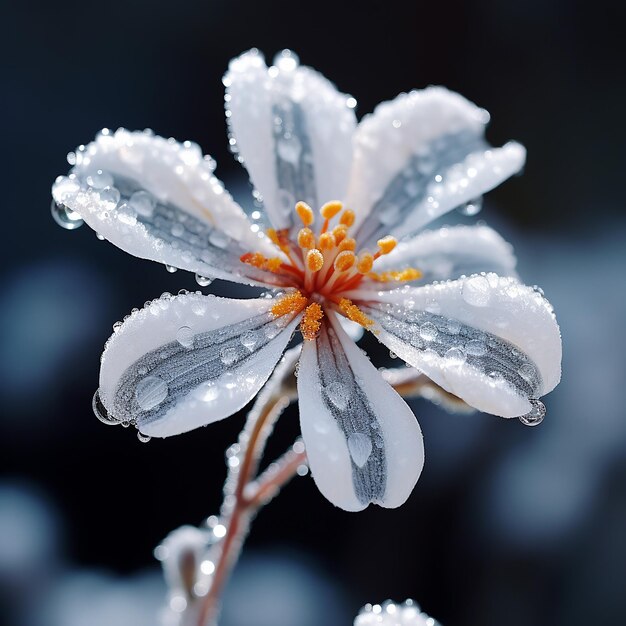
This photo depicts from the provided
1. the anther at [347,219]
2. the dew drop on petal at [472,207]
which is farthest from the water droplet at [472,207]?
the anther at [347,219]

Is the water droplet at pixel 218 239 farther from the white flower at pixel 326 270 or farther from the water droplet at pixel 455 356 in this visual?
the water droplet at pixel 455 356

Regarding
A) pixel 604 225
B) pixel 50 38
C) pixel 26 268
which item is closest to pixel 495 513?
pixel 604 225

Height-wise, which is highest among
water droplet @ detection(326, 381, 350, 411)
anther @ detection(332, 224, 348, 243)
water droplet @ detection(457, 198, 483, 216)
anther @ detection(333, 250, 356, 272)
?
water droplet @ detection(457, 198, 483, 216)

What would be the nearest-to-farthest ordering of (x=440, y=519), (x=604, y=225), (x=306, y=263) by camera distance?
(x=306, y=263) → (x=440, y=519) → (x=604, y=225)

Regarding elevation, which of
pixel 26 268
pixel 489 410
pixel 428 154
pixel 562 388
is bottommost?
pixel 489 410

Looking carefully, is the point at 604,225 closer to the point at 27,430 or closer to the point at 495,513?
the point at 495,513

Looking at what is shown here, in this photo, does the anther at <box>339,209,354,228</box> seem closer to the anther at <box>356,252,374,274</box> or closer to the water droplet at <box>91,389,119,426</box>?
the anther at <box>356,252,374,274</box>

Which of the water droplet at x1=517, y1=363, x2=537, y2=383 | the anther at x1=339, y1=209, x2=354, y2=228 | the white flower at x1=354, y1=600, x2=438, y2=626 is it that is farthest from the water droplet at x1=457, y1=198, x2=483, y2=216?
the white flower at x1=354, y1=600, x2=438, y2=626

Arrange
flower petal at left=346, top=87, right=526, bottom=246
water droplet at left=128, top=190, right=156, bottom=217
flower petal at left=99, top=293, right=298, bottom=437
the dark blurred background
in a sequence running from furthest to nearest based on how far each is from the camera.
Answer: the dark blurred background, flower petal at left=346, top=87, right=526, bottom=246, water droplet at left=128, top=190, right=156, bottom=217, flower petal at left=99, top=293, right=298, bottom=437

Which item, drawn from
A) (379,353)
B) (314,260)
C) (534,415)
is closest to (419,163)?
(314,260)
